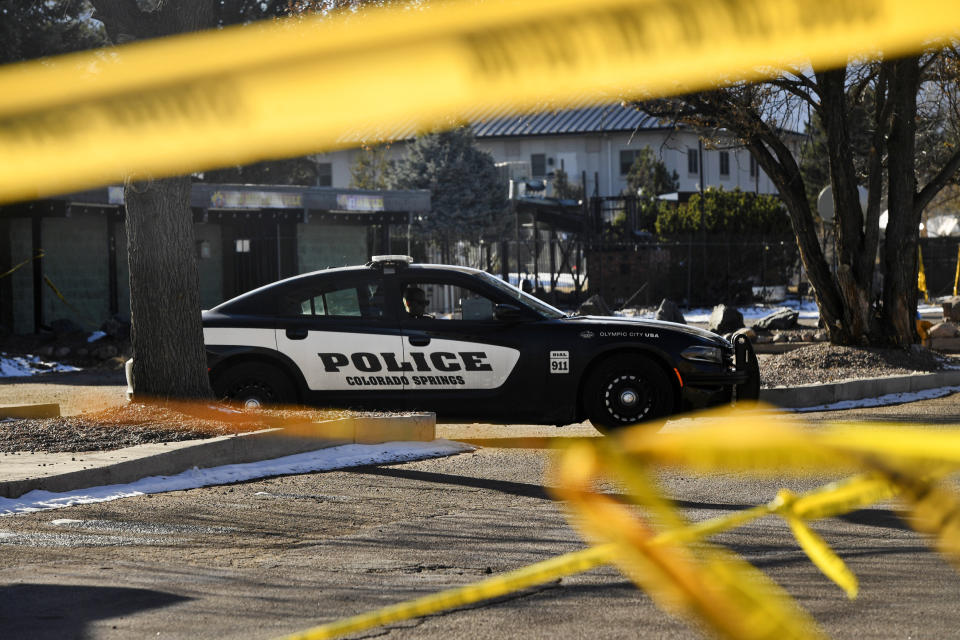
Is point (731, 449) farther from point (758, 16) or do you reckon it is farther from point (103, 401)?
point (103, 401)

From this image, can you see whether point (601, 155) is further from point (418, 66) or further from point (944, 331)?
point (418, 66)

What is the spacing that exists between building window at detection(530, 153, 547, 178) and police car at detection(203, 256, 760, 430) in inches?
2149

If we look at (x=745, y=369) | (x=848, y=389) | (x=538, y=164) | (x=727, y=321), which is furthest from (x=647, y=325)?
(x=538, y=164)

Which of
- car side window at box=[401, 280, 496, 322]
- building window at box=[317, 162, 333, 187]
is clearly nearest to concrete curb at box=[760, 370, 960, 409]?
car side window at box=[401, 280, 496, 322]

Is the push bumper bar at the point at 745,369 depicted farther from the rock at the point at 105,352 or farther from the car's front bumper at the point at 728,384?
the rock at the point at 105,352

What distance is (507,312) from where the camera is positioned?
11.1m

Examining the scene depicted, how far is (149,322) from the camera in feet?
35.2

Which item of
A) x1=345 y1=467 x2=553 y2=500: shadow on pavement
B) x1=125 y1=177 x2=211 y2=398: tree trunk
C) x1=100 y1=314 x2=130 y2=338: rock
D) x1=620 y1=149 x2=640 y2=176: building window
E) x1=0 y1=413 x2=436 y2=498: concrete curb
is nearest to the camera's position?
x1=0 y1=413 x2=436 y2=498: concrete curb

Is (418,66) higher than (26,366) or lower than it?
higher

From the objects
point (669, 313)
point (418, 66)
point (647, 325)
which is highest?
point (418, 66)

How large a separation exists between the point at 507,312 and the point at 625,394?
48.3 inches

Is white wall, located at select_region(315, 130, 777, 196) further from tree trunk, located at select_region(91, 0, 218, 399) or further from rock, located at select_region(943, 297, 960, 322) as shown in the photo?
tree trunk, located at select_region(91, 0, 218, 399)

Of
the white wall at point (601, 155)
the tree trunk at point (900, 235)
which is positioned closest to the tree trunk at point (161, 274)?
the tree trunk at point (900, 235)

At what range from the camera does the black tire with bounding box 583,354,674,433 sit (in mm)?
10891
